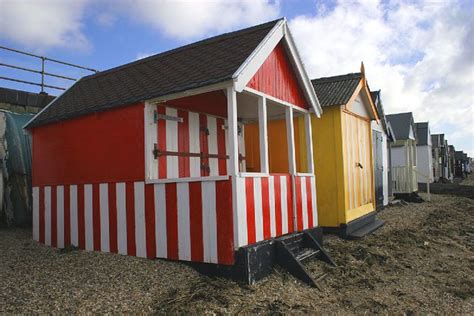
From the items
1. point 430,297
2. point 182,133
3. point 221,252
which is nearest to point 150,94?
point 182,133

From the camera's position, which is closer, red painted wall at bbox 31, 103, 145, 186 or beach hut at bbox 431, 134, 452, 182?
red painted wall at bbox 31, 103, 145, 186

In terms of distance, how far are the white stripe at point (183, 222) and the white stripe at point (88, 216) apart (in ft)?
5.98

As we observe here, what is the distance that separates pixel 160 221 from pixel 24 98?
6.51 metres

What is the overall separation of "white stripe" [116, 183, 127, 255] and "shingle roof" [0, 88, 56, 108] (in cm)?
541

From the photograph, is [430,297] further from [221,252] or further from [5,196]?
[5,196]

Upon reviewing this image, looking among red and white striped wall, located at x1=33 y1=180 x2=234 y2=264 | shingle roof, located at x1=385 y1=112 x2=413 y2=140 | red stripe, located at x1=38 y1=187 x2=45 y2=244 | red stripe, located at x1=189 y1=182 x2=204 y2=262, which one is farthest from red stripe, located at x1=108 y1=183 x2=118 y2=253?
shingle roof, located at x1=385 y1=112 x2=413 y2=140

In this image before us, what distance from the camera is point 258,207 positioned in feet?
18.8

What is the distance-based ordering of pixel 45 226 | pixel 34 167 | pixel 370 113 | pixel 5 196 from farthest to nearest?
1. pixel 370 113
2. pixel 5 196
3. pixel 34 167
4. pixel 45 226

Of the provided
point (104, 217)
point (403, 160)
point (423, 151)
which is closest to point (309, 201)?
point (104, 217)

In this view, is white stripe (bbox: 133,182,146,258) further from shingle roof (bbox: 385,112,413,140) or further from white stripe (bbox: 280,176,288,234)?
shingle roof (bbox: 385,112,413,140)

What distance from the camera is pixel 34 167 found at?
791 cm

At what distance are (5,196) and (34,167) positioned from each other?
1792 mm

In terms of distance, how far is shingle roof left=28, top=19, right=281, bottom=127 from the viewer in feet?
18.8

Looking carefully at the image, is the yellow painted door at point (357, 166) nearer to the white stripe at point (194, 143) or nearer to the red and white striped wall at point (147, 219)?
the white stripe at point (194, 143)
